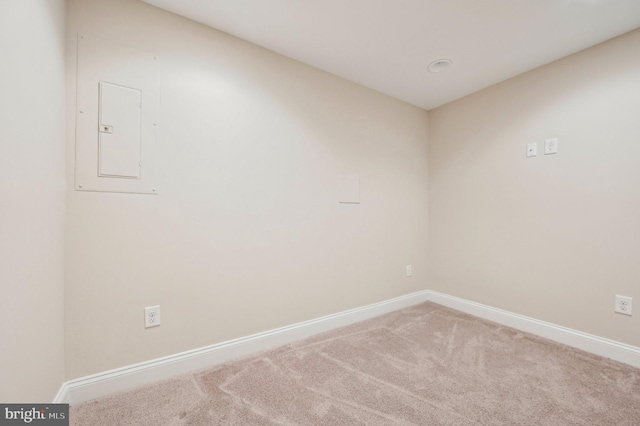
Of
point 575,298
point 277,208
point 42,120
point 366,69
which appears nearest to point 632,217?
point 575,298

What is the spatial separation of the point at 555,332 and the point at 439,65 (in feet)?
7.74

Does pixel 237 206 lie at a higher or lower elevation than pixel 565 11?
lower

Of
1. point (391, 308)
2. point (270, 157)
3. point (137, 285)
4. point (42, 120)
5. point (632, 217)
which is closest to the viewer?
point (42, 120)

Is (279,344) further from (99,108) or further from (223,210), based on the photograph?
(99,108)

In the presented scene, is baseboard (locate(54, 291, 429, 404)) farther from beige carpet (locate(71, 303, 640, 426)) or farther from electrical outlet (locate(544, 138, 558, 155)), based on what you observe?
electrical outlet (locate(544, 138, 558, 155))

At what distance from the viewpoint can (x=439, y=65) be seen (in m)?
2.18

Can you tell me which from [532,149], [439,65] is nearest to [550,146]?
[532,149]

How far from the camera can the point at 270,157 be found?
1.99m

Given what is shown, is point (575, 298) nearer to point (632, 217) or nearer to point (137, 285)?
point (632, 217)

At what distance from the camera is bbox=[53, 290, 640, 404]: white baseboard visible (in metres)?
1.42

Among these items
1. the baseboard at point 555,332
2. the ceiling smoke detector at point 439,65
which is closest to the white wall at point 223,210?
the ceiling smoke detector at point 439,65

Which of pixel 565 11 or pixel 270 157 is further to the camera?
pixel 270 157

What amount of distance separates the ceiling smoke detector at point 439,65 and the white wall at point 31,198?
239 centimetres

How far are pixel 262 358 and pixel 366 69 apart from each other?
244 cm
